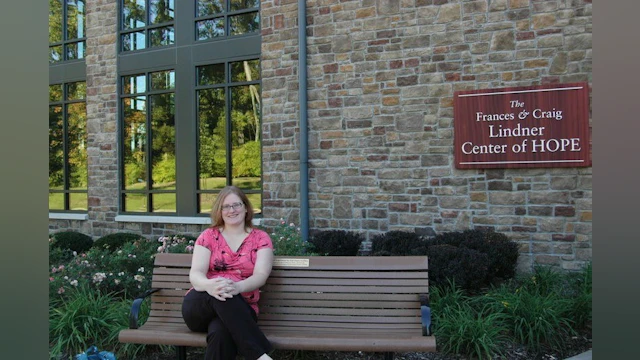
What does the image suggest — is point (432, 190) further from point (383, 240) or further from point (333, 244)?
point (333, 244)

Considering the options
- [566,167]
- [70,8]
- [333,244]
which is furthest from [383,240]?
[70,8]

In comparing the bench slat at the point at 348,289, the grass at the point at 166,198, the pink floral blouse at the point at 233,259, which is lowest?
the bench slat at the point at 348,289

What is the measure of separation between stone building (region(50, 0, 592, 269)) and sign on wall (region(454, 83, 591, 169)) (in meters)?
0.13

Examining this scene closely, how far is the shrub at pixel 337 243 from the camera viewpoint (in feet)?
25.7

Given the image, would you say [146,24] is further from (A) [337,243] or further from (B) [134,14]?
(A) [337,243]

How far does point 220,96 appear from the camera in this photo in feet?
31.4

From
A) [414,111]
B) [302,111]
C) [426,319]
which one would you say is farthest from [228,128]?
A: [426,319]

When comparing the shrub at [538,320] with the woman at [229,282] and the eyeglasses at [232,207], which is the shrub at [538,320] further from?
the eyeglasses at [232,207]

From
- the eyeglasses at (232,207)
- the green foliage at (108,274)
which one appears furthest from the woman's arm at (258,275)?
the green foliage at (108,274)

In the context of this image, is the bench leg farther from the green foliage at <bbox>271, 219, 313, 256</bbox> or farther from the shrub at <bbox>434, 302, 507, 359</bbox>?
the green foliage at <bbox>271, 219, 313, 256</bbox>

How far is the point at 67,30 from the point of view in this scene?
11555 mm

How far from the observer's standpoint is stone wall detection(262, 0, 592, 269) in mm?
7094

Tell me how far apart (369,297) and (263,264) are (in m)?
0.83

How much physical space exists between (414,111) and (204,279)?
15.6ft
